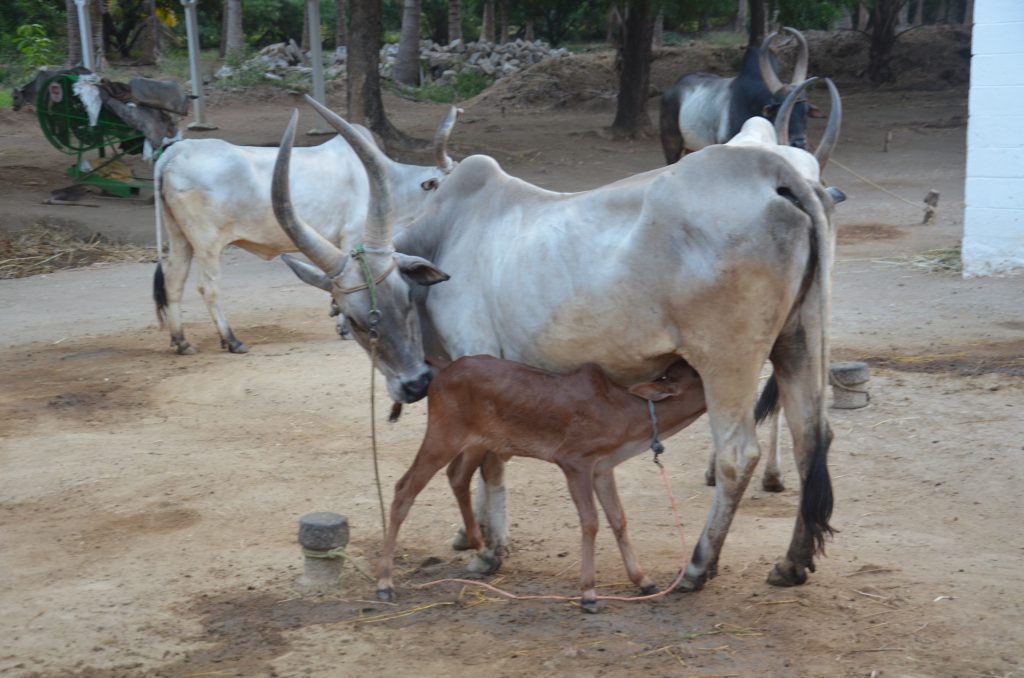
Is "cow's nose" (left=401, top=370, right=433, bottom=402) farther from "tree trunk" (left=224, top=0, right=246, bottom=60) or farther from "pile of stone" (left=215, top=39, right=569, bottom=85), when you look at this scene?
"tree trunk" (left=224, top=0, right=246, bottom=60)

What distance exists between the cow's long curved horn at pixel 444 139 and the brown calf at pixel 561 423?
3374 millimetres

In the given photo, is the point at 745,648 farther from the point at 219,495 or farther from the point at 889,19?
the point at 889,19

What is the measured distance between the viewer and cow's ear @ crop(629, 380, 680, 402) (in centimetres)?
417

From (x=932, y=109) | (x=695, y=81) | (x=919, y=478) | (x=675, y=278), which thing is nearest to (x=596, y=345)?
(x=675, y=278)

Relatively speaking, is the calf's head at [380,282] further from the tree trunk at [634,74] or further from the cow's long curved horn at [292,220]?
the tree trunk at [634,74]

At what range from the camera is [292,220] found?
176 inches

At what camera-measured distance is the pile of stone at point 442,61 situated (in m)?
27.5

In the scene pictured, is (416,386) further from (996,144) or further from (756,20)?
(756,20)

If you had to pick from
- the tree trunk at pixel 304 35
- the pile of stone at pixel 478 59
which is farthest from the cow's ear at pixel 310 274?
the tree trunk at pixel 304 35

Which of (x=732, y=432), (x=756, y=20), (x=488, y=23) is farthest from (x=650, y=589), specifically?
(x=488, y=23)

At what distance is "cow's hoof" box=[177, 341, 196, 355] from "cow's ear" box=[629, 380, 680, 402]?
17.2 feet

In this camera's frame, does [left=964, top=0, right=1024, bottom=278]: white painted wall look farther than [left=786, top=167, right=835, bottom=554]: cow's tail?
Yes

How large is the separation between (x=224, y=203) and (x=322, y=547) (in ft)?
15.4

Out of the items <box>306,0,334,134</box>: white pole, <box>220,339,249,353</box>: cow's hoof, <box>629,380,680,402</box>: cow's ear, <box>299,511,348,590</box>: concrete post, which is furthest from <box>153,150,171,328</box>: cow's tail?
<box>306,0,334,134</box>: white pole
